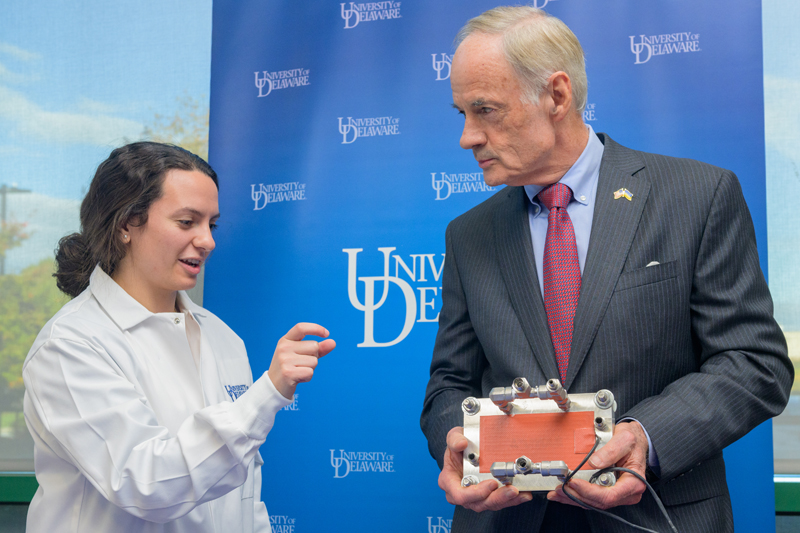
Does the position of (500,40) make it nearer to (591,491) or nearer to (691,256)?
(691,256)

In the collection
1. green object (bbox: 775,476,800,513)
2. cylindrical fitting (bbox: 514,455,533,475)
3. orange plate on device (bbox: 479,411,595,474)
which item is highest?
orange plate on device (bbox: 479,411,595,474)

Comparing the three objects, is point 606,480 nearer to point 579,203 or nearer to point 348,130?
point 579,203

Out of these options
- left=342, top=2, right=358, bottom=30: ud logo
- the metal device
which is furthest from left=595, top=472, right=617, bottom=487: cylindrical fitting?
left=342, top=2, right=358, bottom=30: ud logo

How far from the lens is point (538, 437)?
129 cm

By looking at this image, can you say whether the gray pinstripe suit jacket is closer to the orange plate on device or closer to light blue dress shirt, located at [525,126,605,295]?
light blue dress shirt, located at [525,126,605,295]

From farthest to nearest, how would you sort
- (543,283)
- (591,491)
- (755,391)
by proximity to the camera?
(543,283)
(755,391)
(591,491)

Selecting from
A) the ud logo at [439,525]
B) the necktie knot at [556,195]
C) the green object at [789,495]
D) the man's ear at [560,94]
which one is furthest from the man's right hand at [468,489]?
the green object at [789,495]

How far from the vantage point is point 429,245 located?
292 cm

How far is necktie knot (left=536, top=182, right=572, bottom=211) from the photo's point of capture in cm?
171

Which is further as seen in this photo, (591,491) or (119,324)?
(119,324)

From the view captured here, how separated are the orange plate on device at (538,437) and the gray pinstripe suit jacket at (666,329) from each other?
207 millimetres

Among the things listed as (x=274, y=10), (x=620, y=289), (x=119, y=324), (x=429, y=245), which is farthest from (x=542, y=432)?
(x=274, y=10)

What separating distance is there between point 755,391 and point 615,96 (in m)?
1.64

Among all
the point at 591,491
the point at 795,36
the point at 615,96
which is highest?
the point at 795,36
